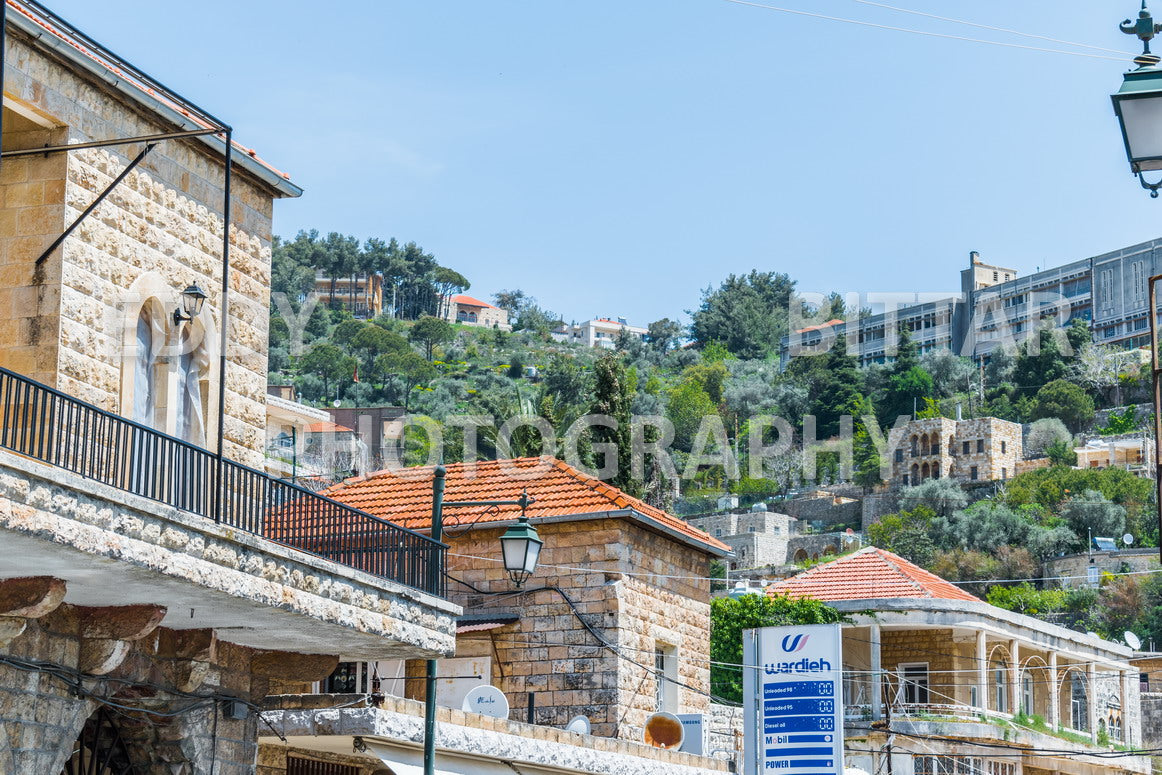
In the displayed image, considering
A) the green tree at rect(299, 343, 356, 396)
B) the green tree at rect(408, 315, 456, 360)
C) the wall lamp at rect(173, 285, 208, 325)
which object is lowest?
the wall lamp at rect(173, 285, 208, 325)

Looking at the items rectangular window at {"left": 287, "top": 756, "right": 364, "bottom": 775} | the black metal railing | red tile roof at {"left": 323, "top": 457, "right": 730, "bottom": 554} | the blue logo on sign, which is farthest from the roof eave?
the blue logo on sign

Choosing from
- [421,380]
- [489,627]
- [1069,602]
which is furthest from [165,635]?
[421,380]

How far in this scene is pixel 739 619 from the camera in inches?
1330

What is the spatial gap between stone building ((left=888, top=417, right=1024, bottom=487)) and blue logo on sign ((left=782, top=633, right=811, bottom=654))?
109556mm

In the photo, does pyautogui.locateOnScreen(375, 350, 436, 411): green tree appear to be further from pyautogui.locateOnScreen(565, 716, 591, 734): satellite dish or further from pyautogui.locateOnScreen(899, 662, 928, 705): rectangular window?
pyautogui.locateOnScreen(565, 716, 591, 734): satellite dish

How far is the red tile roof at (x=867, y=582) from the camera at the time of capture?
33.3 meters

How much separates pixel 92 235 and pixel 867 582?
2455 cm

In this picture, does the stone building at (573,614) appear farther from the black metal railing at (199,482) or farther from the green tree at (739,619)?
the green tree at (739,619)

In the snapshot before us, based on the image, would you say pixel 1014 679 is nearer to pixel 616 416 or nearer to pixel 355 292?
pixel 616 416

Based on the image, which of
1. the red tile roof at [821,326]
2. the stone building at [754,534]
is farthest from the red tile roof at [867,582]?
the red tile roof at [821,326]

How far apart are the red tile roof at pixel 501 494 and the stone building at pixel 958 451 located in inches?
4162

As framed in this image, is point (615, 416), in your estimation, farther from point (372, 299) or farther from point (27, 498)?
point (372, 299)

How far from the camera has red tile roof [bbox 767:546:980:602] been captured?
33312 mm

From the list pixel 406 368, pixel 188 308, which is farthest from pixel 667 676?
pixel 406 368
